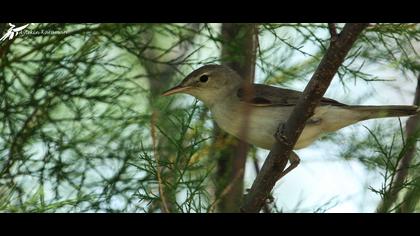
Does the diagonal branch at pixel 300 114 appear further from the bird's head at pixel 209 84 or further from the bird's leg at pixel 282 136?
the bird's head at pixel 209 84

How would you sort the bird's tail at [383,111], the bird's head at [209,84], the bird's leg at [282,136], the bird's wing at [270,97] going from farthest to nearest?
the bird's head at [209,84] < the bird's wing at [270,97] < the bird's tail at [383,111] < the bird's leg at [282,136]

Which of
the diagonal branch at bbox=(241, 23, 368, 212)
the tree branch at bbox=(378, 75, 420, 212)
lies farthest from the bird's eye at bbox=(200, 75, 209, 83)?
the diagonal branch at bbox=(241, 23, 368, 212)

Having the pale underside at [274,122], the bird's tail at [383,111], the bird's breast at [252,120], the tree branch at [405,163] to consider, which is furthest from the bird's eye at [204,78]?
the tree branch at [405,163]

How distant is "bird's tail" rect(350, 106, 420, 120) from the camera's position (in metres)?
3.62

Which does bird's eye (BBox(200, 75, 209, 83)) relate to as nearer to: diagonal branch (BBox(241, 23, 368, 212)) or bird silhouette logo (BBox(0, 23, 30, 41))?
bird silhouette logo (BBox(0, 23, 30, 41))

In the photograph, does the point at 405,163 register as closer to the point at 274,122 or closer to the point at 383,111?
the point at 383,111

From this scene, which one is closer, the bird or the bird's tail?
the bird's tail

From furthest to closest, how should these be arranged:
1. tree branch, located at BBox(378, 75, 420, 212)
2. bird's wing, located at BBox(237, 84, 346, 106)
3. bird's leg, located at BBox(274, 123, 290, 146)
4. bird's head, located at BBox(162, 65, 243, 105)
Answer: bird's head, located at BBox(162, 65, 243, 105) → bird's wing, located at BBox(237, 84, 346, 106) → tree branch, located at BBox(378, 75, 420, 212) → bird's leg, located at BBox(274, 123, 290, 146)

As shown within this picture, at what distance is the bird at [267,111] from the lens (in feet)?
12.5

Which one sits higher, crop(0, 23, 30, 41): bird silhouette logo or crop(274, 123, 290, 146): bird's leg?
crop(0, 23, 30, 41): bird silhouette logo

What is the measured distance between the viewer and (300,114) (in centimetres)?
287

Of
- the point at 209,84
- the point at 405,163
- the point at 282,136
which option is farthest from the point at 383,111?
the point at 209,84

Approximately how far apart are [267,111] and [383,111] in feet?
1.94
